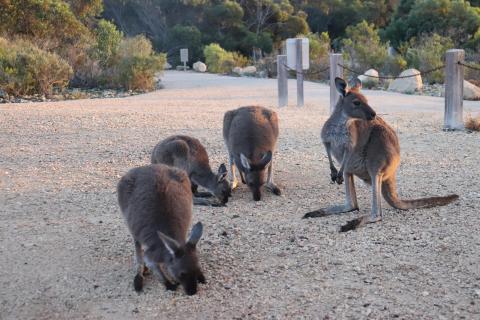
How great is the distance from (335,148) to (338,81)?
61 centimetres

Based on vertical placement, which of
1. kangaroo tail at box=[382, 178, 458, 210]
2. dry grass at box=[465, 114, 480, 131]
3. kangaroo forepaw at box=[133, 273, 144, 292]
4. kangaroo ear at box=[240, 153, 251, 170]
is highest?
kangaroo ear at box=[240, 153, 251, 170]

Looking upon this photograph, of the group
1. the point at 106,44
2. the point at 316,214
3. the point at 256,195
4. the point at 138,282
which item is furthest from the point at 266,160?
the point at 106,44

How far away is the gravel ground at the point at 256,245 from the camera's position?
4.04 meters

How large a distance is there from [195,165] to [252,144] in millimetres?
623

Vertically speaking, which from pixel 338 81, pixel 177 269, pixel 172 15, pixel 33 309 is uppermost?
pixel 172 15

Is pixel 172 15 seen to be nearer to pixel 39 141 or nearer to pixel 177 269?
pixel 39 141

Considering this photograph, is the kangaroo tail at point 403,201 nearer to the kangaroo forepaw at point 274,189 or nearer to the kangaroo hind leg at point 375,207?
the kangaroo hind leg at point 375,207

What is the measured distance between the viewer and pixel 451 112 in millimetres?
10461

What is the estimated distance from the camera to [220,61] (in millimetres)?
28688

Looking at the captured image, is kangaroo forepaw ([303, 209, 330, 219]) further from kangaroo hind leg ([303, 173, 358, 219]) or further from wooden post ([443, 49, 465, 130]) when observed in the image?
wooden post ([443, 49, 465, 130])

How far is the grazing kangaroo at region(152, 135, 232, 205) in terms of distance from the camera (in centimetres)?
647

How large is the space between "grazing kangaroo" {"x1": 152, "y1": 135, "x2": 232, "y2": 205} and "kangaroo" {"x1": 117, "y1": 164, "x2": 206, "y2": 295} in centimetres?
162

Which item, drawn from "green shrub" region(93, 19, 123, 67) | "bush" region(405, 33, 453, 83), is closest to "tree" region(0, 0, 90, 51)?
"green shrub" region(93, 19, 123, 67)

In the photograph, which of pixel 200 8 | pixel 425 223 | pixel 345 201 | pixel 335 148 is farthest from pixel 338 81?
pixel 200 8
